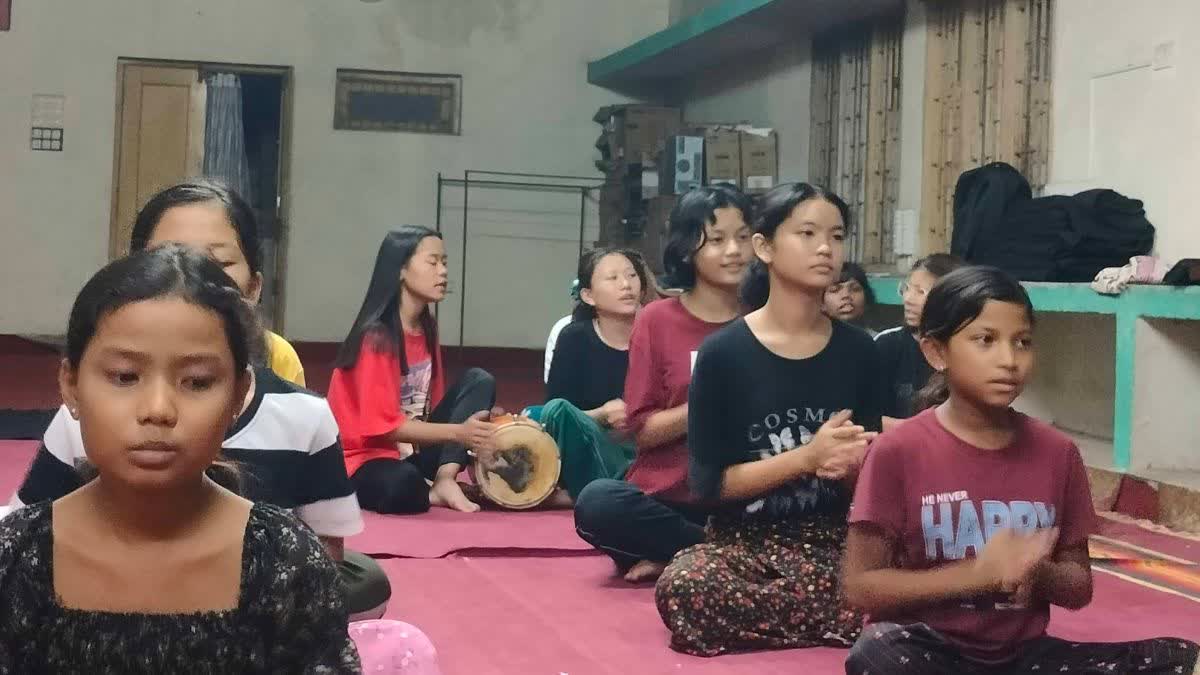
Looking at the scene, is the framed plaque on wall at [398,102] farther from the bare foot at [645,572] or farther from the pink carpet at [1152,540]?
the bare foot at [645,572]

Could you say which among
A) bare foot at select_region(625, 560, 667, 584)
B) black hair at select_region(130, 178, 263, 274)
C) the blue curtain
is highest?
the blue curtain

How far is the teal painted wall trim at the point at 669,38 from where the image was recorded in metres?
8.47

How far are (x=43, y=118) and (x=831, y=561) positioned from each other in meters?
9.36

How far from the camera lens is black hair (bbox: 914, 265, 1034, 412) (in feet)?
6.98

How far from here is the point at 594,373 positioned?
4656 millimetres

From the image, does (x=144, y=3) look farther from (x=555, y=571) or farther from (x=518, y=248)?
(x=555, y=571)

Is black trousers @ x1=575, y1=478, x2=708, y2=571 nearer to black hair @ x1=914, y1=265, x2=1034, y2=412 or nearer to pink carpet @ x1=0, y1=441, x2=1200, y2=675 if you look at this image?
pink carpet @ x1=0, y1=441, x2=1200, y2=675

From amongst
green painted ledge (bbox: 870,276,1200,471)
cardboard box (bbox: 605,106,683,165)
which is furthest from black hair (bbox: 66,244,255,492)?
cardboard box (bbox: 605,106,683,165)

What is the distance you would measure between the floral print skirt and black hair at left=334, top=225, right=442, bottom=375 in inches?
71.9

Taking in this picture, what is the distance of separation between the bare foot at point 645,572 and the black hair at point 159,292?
7.19ft

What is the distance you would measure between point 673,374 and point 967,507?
1238 mm

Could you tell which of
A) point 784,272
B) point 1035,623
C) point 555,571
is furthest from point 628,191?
point 1035,623

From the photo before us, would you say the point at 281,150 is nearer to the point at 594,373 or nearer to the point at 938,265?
the point at 594,373

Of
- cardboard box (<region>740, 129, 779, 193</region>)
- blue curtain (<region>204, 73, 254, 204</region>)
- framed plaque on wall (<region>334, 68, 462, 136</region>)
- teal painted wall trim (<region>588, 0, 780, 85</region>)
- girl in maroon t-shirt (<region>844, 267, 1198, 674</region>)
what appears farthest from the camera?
framed plaque on wall (<region>334, 68, 462, 136</region>)
